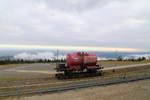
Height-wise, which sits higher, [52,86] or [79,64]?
[79,64]

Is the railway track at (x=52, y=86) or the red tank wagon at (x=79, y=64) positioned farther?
the red tank wagon at (x=79, y=64)

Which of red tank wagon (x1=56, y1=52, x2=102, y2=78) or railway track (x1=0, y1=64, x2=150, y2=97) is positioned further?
red tank wagon (x1=56, y1=52, x2=102, y2=78)

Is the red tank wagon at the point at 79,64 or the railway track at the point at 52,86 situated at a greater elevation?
the red tank wagon at the point at 79,64

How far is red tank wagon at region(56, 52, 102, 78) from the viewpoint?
753 inches

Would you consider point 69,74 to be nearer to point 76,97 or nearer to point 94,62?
point 94,62

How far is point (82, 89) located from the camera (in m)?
11.4

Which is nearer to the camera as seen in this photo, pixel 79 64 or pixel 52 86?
pixel 52 86

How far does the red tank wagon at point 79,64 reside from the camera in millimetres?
19116

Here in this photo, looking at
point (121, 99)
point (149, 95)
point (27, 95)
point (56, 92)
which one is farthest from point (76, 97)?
point (149, 95)

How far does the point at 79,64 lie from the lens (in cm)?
2006

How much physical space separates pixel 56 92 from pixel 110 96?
381cm

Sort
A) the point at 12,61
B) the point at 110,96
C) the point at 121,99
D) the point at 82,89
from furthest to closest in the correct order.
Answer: the point at 12,61, the point at 82,89, the point at 110,96, the point at 121,99

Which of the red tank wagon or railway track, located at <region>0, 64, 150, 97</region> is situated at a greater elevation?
the red tank wagon

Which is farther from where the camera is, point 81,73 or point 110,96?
point 81,73
